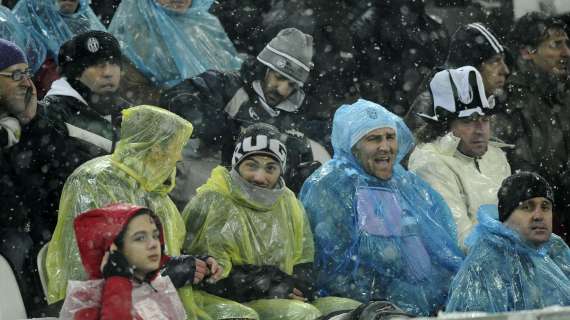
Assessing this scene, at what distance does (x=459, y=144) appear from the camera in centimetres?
870

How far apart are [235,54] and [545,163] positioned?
2.07 metres

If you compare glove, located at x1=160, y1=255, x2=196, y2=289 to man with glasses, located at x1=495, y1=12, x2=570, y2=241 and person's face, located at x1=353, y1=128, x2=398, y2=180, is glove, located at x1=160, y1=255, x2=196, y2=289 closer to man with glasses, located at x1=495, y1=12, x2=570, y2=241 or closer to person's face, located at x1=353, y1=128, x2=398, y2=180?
person's face, located at x1=353, y1=128, x2=398, y2=180

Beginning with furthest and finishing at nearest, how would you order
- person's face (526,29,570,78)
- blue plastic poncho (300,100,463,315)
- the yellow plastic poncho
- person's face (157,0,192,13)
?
person's face (526,29,570,78), person's face (157,0,192,13), blue plastic poncho (300,100,463,315), the yellow plastic poncho

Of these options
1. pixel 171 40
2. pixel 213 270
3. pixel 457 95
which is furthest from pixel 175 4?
pixel 213 270

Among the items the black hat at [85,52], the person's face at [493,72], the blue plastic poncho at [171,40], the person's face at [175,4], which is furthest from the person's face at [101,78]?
the person's face at [493,72]

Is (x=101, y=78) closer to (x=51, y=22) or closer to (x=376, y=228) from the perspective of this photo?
(x=51, y=22)

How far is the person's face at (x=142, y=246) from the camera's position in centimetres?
694

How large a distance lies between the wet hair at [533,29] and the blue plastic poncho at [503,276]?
6.47ft

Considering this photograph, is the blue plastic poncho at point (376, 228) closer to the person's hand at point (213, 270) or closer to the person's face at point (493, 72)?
the person's hand at point (213, 270)

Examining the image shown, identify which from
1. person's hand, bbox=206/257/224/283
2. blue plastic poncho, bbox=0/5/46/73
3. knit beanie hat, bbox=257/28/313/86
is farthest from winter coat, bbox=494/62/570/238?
blue plastic poncho, bbox=0/5/46/73

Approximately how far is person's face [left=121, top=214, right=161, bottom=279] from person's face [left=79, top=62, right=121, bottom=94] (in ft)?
3.73

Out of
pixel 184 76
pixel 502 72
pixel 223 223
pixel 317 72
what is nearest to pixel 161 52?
pixel 184 76

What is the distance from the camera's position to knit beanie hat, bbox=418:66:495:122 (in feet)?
28.4

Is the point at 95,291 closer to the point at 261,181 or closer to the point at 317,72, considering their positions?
the point at 261,181
